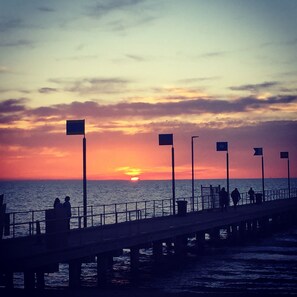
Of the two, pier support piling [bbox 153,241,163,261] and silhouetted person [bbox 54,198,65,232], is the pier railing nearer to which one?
silhouetted person [bbox 54,198,65,232]

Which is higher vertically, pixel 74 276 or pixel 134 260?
pixel 74 276

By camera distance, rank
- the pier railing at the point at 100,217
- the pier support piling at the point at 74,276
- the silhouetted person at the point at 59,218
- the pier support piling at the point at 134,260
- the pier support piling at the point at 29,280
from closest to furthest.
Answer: the silhouetted person at the point at 59,218
the pier support piling at the point at 29,280
the pier railing at the point at 100,217
the pier support piling at the point at 74,276
the pier support piling at the point at 134,260

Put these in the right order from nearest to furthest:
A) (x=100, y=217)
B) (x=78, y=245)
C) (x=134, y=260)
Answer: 1. (x=78, y=245)
2. (x=134, y=260)
3. (x=100, y=217)

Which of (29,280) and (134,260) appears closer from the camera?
(29,280)

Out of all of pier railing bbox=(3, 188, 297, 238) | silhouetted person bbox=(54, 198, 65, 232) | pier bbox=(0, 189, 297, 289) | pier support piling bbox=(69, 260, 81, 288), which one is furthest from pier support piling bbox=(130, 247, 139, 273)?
silhouetted person bbox=(54, 198, 65, 232)

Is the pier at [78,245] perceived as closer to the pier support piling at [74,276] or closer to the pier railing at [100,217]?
the pier support piling at [74,276]

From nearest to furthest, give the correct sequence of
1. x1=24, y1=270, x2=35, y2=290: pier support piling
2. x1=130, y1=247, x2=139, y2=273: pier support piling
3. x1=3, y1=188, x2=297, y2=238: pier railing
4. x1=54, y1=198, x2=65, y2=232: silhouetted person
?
x1=54, y1=198, x2=65, y2=232: silhouetted person, x1=24, y1=270, x2=35, y2=290: pier support piling, x1=3, y1=188, x2=297, y2=238: pier railing, x1=130, y1=247, x2=139, y2=273: pier support piling

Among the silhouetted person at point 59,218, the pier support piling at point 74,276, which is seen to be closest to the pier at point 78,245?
the pier support piling at point 74,276

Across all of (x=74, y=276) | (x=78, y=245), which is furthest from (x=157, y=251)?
(x=78, y=245)

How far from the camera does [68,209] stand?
98.6 feet

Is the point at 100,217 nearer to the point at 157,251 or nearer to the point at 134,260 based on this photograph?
the point at 157,251

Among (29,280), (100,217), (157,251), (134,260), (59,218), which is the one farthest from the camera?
(100,217)

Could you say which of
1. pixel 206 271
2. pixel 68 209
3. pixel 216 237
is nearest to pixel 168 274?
pixel 206 271

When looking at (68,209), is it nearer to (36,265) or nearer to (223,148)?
(36,265)
